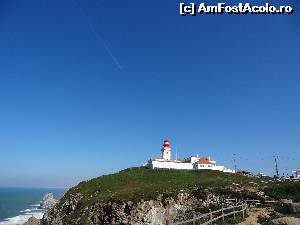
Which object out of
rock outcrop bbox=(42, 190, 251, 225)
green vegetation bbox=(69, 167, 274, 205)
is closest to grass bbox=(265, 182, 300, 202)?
green vegetation bbox=(69, 167, 274, 205)

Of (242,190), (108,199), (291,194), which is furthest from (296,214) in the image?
(108,199)

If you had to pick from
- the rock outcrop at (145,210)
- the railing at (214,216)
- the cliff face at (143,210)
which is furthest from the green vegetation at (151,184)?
the railing at (214,216)

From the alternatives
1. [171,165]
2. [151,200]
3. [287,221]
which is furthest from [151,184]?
[287,221]

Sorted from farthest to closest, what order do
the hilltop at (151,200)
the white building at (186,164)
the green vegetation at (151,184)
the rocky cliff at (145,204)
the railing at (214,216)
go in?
1. the white building at (186,164)
2. the green vegetation at (151,184)
3. the hilltop at (151,200)
4. the rocky cliff at (145,204)
5. the railing at (214,216)

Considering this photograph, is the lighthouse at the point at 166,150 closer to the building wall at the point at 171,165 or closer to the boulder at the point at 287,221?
the building wall at the point at 171,165

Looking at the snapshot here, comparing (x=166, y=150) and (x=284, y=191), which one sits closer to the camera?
(x=284, y=191)

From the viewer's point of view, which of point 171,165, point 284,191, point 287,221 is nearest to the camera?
point 287,221

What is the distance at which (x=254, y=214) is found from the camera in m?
34.7

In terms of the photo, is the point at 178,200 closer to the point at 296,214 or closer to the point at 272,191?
the point at 272,191

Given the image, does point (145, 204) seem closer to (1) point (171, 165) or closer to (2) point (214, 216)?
(2) point (214, 216)

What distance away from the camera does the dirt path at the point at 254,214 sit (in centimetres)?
3073

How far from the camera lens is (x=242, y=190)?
179 feet

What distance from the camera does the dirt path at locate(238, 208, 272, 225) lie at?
30727mm

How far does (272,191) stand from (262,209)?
15.8 m
